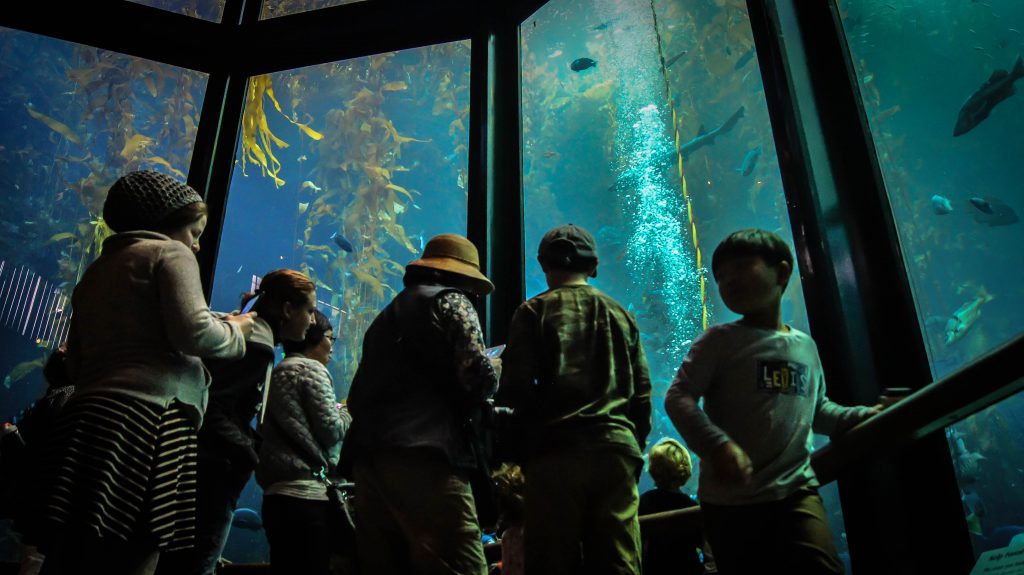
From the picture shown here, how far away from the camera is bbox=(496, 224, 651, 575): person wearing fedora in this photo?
1.30 meters

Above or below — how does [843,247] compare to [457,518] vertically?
above

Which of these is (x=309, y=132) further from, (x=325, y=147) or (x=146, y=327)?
(x=146, y=327)

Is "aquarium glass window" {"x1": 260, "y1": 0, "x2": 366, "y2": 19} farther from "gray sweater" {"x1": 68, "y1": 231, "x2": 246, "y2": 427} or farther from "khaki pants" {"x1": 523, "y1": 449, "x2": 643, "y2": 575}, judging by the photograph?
"khaki pants" {"x1": 523, "y1": 449, "x2": 643, "y2": 575}

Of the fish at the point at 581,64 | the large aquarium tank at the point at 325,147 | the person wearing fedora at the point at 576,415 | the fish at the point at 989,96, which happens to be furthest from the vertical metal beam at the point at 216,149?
the fish at the point at 989,96

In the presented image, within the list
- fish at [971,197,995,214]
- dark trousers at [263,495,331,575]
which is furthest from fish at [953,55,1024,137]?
dark trousers at [263,495,331,575]

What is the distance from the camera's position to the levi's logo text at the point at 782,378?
4.25ft

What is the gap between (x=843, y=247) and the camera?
1.85 meters

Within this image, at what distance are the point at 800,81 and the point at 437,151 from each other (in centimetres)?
281

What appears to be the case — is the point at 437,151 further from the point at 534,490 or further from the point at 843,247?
the point at 534,490

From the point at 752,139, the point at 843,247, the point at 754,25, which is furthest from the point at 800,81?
the point at 752,139

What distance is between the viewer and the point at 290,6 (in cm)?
408

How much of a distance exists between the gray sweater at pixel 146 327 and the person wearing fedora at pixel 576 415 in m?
0.70

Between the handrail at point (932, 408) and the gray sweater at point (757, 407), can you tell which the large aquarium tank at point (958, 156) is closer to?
the gray sweater at point (757, 407)

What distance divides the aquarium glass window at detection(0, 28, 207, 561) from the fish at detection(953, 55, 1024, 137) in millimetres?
6013
